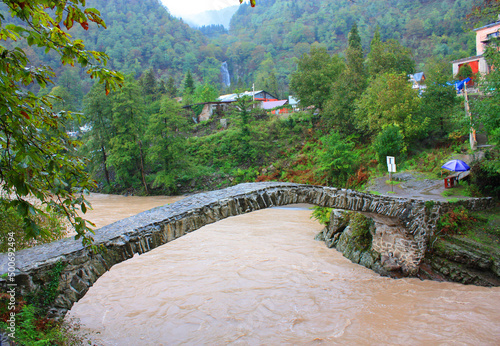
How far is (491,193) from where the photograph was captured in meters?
10.8

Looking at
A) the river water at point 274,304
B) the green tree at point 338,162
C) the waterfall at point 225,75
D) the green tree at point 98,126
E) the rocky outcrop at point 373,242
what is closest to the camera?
the river water at point 274,304

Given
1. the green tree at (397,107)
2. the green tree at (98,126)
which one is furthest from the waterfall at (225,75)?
the green tree at (397,107)

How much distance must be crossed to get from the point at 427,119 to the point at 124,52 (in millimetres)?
88075

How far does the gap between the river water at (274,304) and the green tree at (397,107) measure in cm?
1044

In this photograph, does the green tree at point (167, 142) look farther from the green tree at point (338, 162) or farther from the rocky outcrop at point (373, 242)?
the rocky outcrop at point (373, 242)

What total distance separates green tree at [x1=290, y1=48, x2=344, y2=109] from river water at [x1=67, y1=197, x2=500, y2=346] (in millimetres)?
18045

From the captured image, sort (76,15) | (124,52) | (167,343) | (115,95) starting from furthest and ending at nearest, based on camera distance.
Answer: (124,52) → (115,95) → (167,343) → (76,15)

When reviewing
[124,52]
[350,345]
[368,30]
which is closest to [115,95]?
[350,345]

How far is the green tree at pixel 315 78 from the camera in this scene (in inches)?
1021

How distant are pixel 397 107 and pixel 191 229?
52.2ft

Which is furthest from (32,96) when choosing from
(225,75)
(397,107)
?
(225,75)

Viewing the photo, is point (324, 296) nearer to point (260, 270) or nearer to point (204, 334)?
point (260, 270)

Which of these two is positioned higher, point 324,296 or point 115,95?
point 115,95

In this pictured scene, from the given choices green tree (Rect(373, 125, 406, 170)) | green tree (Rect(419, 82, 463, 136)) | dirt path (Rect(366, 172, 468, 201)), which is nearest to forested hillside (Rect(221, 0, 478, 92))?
green tree (Rect(419, 82, 463, 136))
